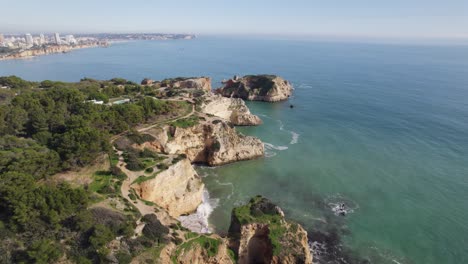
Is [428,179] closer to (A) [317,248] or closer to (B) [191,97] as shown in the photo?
(A) [317,248]

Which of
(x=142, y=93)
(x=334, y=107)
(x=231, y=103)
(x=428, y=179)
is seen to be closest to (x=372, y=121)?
(x=334, y=107)

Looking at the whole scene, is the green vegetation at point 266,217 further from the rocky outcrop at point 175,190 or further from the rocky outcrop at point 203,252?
the rocky outcrop at point 175,190

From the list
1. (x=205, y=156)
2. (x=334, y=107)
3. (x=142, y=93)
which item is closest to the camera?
(x=205, y=156)

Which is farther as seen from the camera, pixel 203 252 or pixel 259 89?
pixel 259 89

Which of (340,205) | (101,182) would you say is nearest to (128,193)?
(101,182)

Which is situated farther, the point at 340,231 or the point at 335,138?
the point at 335,138

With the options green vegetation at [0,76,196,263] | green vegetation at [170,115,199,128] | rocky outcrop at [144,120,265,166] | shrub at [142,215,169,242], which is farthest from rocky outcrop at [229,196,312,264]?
green vegetation at [170,115,199,128]

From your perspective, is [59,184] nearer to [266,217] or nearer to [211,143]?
[266,217]

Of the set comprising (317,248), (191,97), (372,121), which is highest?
(191,97)

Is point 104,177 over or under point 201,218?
over
